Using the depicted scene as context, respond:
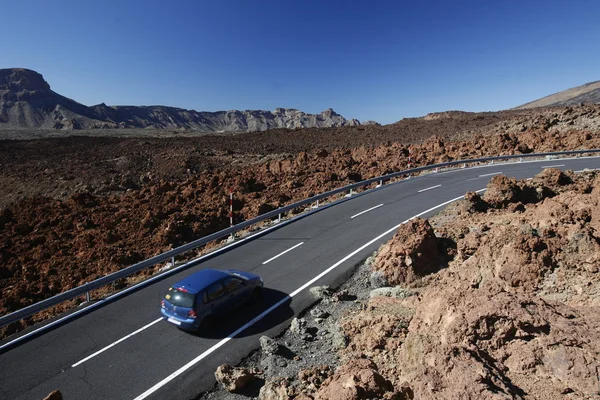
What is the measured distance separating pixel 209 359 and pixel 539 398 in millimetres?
6340

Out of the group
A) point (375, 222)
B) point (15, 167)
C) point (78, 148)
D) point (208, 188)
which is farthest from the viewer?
point (78, 148)

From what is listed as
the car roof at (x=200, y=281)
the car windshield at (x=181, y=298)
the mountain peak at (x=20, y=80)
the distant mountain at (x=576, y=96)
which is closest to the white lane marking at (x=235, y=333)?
the car windshield at (x=181, y=298)

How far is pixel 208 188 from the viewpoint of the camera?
2667 cm

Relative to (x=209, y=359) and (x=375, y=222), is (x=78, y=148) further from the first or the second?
(x=209, y=359)

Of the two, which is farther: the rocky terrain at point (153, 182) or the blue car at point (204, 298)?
the rocky terrain at point (153, 182)

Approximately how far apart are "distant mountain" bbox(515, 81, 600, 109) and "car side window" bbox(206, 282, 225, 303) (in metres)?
142

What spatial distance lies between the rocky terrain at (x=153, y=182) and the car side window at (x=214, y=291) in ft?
24.3

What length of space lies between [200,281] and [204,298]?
63 cm

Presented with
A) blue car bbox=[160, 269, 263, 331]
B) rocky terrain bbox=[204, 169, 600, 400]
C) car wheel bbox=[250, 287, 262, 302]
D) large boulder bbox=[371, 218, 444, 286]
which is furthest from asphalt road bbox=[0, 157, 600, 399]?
large boulder bbox=[371, 218, 444, 286]

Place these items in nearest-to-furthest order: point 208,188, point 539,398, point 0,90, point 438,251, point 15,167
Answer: point 539,398
point 438,251
point 208,188
point 15,167
point 0,90

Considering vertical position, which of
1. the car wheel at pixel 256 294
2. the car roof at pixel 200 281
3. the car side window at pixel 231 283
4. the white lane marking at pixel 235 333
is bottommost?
the white lane marking at pixel 235 333

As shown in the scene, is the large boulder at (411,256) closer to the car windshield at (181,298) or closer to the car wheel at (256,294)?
the car wheel at (256,294)

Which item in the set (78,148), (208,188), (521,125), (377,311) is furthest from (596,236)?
(78,148)

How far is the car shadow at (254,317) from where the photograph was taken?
30.1ft
